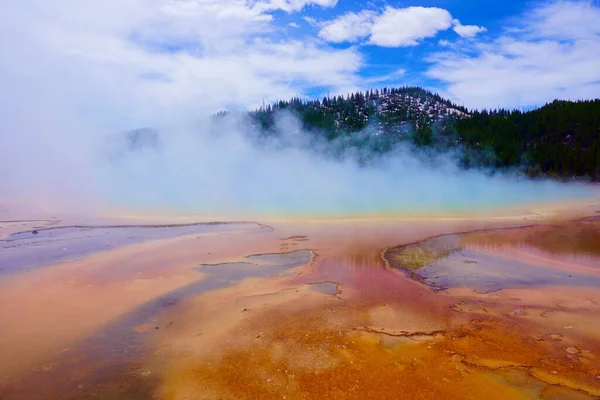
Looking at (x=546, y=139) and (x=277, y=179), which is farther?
(x=546, y=139)

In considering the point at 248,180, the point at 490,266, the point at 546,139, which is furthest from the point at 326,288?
the point at 546,139

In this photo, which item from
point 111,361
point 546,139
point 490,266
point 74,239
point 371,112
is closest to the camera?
point 111,361

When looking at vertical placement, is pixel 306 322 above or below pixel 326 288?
below

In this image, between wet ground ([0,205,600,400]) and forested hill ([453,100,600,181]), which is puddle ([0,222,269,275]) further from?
forested hill ([453,100,600,181])

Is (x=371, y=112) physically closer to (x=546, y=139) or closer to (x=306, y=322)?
(x=546, y=139)

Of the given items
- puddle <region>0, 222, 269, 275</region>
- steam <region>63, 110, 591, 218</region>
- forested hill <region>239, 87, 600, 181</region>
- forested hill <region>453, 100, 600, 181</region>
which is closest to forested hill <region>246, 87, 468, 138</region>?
forested hill <region>239, 87, 600, 181</region>

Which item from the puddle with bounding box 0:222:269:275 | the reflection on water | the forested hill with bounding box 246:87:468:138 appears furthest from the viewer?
the forested hill with bounding box 246:87:468:138

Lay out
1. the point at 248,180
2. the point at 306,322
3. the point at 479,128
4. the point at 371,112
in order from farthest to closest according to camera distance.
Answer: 1. the point at 371,112
2. the point at 479,128
3. the point at 248,180
4. the point at 306,322
